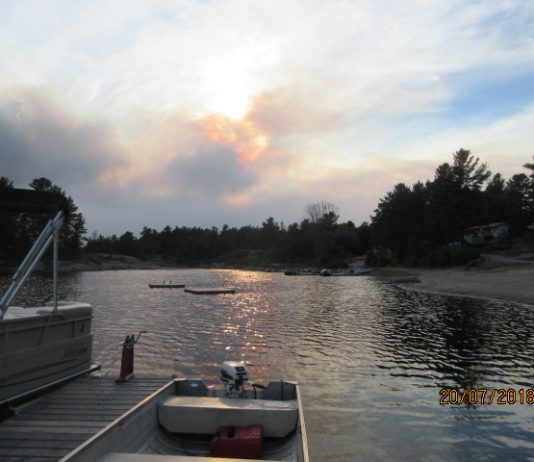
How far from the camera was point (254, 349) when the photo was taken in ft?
72.4

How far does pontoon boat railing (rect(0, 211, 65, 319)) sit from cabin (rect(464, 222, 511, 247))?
318 feet

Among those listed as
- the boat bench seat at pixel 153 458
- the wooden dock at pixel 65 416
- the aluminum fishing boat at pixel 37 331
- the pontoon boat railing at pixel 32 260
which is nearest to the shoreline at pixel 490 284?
the wooden dock at pixel 65 416

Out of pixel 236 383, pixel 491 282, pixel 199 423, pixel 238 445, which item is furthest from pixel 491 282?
pixel 238 445

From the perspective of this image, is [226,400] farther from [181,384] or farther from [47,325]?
[47,325]

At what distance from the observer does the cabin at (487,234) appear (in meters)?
93.9

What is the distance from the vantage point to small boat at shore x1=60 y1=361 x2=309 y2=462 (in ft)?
25.7

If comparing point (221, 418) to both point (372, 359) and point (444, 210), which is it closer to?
point (372, 359)

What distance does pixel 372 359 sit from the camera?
19.3m

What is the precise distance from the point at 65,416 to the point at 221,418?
373cm

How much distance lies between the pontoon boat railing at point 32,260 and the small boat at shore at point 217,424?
4207 millimetres

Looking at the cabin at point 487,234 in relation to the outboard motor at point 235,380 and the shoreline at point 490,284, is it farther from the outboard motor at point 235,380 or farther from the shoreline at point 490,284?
the outboard motor at point 235,380

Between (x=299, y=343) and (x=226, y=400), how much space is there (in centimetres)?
1395

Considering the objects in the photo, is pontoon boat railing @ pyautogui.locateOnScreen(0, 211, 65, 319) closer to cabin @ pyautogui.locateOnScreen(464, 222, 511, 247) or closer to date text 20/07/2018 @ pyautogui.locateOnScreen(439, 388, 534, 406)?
date text 20/07/2018 @ pyautogui.locateOnScreen(439, 388, 534, 406)

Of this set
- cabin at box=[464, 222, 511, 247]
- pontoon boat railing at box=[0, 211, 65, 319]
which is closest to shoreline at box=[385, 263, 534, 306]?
cabin at box=[464, 222, 511, 247]
